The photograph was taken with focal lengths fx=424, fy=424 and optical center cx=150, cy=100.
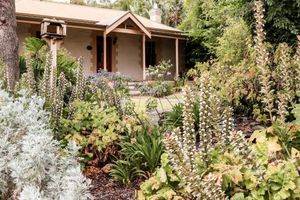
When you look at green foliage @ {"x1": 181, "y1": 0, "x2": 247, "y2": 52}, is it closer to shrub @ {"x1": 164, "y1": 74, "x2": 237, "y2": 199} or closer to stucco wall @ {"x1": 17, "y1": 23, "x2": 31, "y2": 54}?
stucco wall @ {"x1": 17, "y1": 23, "x2": 31, "y2": 54}

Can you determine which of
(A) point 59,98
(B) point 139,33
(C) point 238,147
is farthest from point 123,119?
(B) point 139,33

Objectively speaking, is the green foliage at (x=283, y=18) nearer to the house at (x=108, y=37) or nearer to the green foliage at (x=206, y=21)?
the house at (x=108, y=37)

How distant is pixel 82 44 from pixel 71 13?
182cm

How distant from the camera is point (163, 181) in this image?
285 centimetres

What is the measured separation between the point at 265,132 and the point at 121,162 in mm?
1927

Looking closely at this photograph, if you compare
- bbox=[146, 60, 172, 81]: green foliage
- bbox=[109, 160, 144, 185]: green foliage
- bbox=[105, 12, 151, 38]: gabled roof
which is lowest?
bbox=[109, 160, 144, 185]: green foliage

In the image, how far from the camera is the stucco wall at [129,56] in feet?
79.2

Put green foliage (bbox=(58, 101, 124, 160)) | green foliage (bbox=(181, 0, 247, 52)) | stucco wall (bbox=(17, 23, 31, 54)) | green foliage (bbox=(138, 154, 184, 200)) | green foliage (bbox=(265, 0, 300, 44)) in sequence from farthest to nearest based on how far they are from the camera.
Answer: green foliage (bbox=(181, 0, 247, 52)) → stucco wall (bbox=(17, 23, 31, 54)) → green foliage (bbox=(265, 0, 300, 44)) → green foliage (bbox=(58, 101, 124, 160)) → green foliage (bbox=(138, 154, 184, 200))

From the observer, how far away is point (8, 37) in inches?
274

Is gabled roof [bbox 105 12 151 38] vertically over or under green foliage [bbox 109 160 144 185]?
over

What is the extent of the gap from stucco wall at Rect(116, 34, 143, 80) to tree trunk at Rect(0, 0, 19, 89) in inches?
665

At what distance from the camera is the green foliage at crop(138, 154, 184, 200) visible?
2818 mm

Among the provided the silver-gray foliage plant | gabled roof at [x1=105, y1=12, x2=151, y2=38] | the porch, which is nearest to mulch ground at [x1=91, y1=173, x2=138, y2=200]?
the silver-gray foliage plant

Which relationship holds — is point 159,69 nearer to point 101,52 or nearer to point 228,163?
point 101,52
